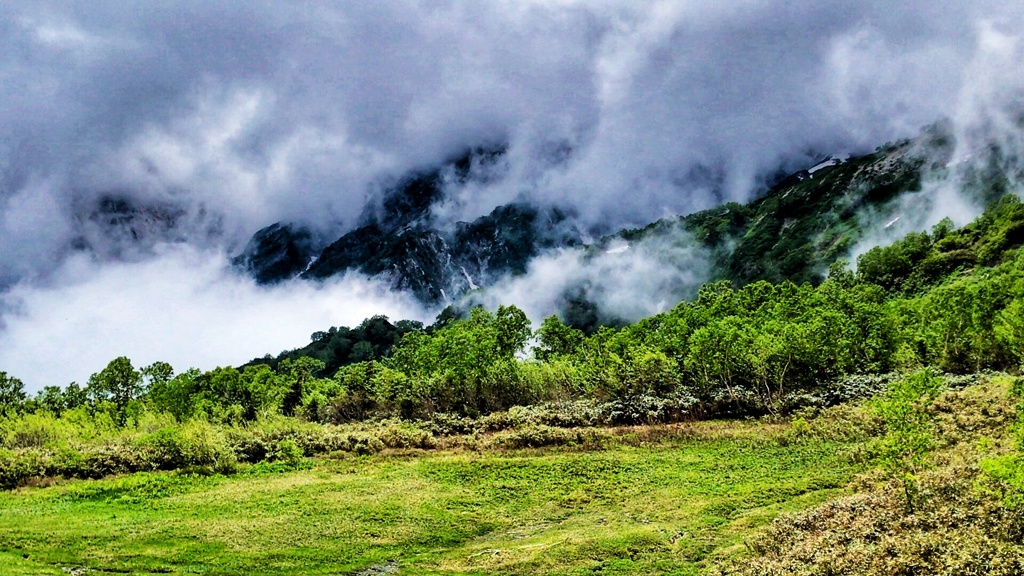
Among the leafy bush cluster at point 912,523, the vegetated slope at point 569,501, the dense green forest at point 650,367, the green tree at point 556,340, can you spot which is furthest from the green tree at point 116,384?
the leafy bush cluster at point 912,523

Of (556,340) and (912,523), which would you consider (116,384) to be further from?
(912,523)

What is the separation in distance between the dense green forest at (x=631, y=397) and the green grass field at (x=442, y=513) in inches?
154

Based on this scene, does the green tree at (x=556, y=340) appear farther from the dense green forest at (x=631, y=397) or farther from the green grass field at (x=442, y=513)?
the green grass field at (x=442, y=513)

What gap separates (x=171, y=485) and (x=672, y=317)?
70709 millimetres

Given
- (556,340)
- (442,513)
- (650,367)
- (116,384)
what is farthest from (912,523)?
(116,384)

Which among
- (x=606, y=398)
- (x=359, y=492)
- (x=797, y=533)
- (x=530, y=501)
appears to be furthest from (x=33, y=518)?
(x=606, y=398)

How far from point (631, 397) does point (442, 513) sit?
4584cm

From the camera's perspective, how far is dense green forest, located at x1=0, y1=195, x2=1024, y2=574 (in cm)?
2484

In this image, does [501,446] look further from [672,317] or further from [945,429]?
[672,317]

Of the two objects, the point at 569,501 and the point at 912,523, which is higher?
the point at 569,501

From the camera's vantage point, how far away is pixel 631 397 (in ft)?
246

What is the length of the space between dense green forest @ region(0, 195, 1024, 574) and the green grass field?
154 inches

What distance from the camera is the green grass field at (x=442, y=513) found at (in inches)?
971

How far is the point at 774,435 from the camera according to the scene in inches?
1919
